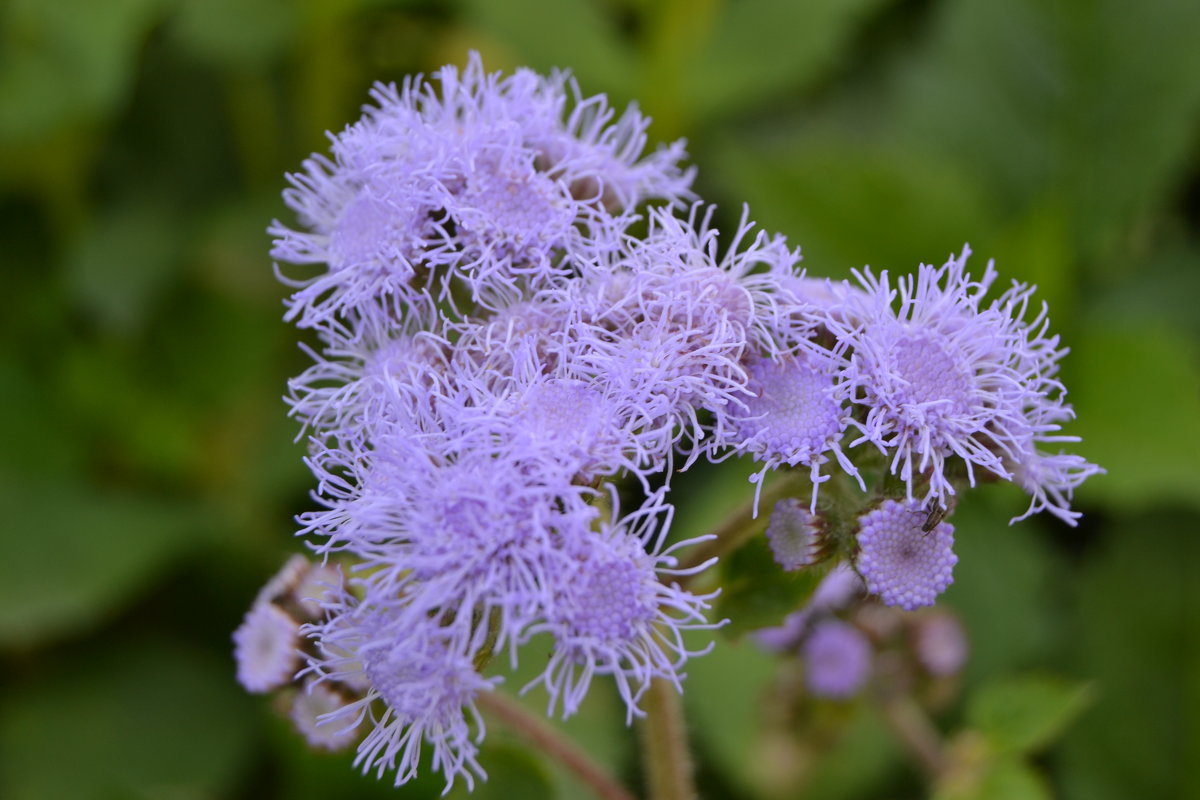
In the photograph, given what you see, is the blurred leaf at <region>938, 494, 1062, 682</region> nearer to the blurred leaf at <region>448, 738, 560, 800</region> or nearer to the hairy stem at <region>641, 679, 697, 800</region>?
the hairy stem at <region>641, 679, 697, 800</region>

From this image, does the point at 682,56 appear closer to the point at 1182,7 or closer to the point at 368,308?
the point at 1182,7

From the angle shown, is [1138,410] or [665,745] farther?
[1138,410]

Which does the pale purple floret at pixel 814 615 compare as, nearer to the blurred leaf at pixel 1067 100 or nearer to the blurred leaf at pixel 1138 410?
the blurred leaf at pixel 1138 410

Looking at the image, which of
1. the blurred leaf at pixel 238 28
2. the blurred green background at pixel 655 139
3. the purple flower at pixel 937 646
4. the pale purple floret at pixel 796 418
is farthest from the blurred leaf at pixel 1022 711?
the blurred leaf at pixel 238 28

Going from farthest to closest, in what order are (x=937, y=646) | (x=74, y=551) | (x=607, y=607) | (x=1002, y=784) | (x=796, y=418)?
(x=74, y=551)
(x=937, y=646)
(x=1002, y=784)
(x=796, y=418)
(x=607, y=607)

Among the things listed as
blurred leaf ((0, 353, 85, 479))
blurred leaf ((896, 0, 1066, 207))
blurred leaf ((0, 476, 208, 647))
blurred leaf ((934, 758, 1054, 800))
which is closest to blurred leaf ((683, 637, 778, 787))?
blurred leaf ((934, 758, 1054, 800))

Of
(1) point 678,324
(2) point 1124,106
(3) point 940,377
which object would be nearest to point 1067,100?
(2) point 1124,106

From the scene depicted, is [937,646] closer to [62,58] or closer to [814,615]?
[814,615]
